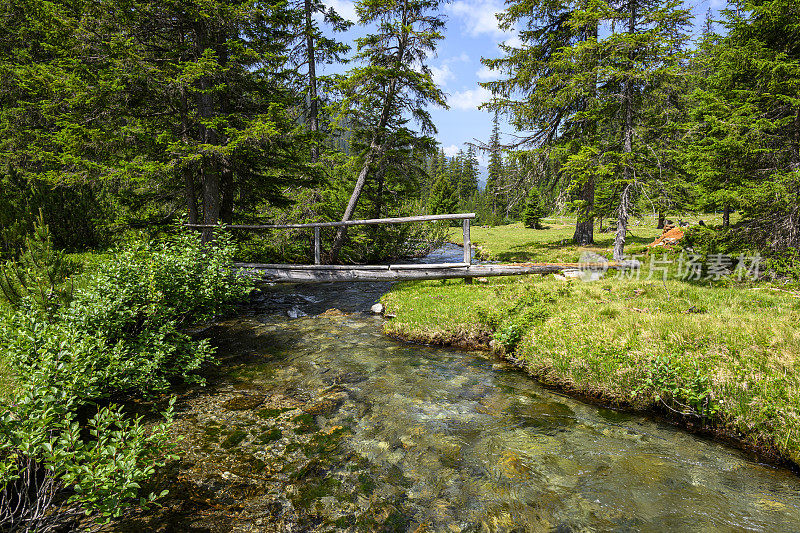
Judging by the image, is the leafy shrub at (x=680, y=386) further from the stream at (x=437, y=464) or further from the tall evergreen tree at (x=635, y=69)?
the tall evergreen tree at (x=635, y=69)

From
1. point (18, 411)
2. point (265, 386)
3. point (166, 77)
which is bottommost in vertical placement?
point (265, 386)

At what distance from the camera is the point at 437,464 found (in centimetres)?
452

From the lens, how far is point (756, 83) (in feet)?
35.8

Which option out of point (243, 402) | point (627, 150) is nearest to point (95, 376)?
point (243, 402)

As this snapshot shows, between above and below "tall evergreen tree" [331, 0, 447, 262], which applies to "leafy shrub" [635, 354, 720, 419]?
below

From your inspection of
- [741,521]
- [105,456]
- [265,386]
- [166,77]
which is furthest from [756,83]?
[166,77]

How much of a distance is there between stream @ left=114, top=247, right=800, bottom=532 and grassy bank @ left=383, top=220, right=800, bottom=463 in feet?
1.47

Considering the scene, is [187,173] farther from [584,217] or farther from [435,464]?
[584,217]

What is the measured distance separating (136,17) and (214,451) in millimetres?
13965

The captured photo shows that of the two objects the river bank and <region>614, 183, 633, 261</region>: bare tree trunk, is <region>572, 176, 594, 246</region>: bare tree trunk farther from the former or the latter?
the river bank

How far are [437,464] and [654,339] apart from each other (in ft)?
14.2

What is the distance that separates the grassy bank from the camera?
463 centimetres

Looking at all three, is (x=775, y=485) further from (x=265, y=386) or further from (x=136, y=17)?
(x=136, y=17)

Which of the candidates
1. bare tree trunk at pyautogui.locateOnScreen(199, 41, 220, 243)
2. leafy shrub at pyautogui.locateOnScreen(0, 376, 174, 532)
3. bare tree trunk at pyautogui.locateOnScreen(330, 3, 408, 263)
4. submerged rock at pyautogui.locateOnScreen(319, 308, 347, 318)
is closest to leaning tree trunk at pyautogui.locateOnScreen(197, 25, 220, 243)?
bare tree trunk at pyautogui.locateOnScreen(199, 41, 220, 243)
